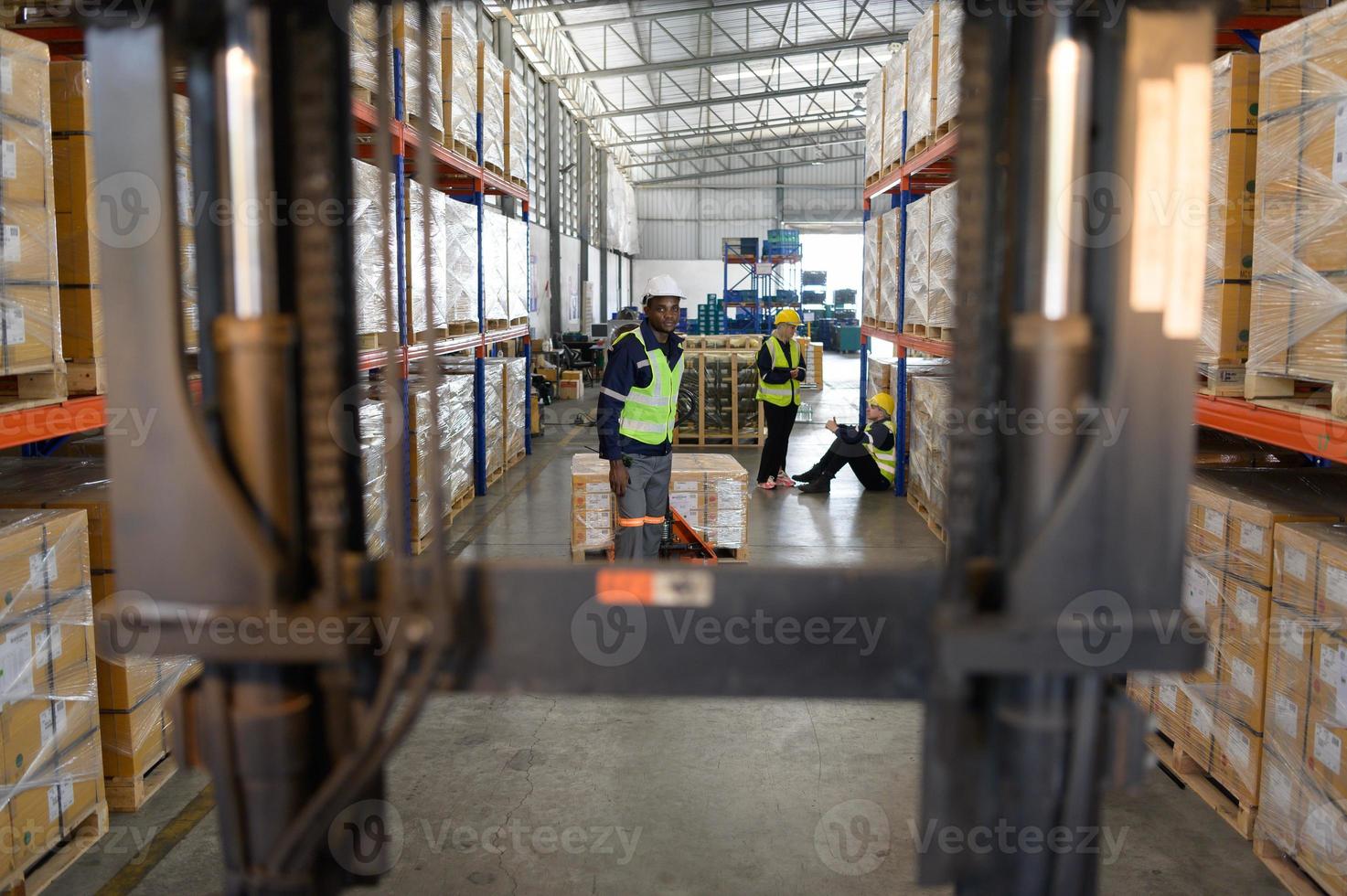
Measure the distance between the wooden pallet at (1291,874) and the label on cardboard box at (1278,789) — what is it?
143mm

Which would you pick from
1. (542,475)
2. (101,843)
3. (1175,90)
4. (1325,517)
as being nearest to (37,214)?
(101,843)

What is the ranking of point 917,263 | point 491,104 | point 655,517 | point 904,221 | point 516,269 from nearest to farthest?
point 655,517
point 917,263
point 904,221
point 491,104
point 516,269

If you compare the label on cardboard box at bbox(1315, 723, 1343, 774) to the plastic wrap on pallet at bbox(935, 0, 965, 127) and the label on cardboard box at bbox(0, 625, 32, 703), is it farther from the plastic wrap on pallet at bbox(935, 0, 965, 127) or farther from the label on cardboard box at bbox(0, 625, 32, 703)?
the plastic wrap on pallet at bbox(935, 0, 965, 127)

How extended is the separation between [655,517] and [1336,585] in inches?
153

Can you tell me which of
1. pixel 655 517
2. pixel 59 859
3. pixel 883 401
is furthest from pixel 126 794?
pixel 883 401

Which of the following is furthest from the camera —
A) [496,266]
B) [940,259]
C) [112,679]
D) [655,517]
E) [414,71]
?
[496,266]

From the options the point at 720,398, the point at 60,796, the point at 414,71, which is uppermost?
the point at 414,71

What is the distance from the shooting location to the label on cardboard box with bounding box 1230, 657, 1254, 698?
11.5 feet

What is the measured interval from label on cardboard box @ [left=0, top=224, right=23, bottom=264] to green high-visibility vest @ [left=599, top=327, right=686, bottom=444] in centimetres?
319

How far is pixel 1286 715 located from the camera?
130 inches

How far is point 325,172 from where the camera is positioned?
1.14 meters

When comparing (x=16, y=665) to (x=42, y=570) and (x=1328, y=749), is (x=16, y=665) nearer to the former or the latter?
(x=42, y=570)

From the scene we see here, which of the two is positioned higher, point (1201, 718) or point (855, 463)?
point (855, 463)

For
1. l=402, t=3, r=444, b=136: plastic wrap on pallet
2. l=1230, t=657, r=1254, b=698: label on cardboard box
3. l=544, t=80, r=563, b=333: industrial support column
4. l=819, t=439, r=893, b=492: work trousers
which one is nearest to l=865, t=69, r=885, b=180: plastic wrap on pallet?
l=819, t=439, r=893, b=492: work trousers
